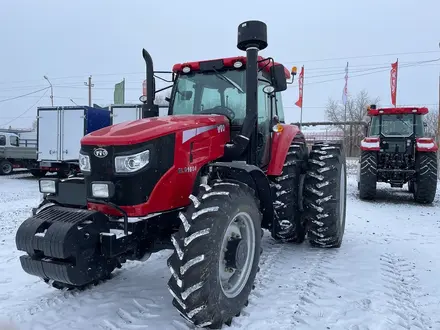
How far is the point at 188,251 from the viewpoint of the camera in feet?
9.47

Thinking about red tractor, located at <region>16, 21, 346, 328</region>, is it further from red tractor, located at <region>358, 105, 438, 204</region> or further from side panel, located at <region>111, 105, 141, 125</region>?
side panel, located at <region>111, 105, 141, 125</region>

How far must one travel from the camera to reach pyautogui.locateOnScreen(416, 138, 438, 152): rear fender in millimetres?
9746

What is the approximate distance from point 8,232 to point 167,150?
496cm

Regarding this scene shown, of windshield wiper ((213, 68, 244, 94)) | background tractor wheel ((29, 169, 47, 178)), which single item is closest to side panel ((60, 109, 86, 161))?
background tractor wheel ((29, 169, 47, 178))

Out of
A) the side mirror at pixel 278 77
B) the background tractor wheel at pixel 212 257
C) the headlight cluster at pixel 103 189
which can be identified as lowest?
the background tractor wheel at pixel 212 257

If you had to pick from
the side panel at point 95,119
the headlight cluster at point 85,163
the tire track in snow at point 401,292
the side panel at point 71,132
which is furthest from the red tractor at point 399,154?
the side panel at point 71,132

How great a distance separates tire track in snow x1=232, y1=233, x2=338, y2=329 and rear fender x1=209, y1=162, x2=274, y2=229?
2.32 feet

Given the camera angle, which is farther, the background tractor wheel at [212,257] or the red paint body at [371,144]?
the red paint body at [371,144]

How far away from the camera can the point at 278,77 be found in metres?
4.10

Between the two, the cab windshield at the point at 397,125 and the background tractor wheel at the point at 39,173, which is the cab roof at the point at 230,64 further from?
the background tractor wheel at the point at 39,173

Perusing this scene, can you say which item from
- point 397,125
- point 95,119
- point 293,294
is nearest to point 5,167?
point 95,119

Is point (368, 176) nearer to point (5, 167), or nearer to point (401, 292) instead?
point (401, 292)

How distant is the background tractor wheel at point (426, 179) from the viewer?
9.65 metres

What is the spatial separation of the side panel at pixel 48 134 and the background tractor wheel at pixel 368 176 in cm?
1055
